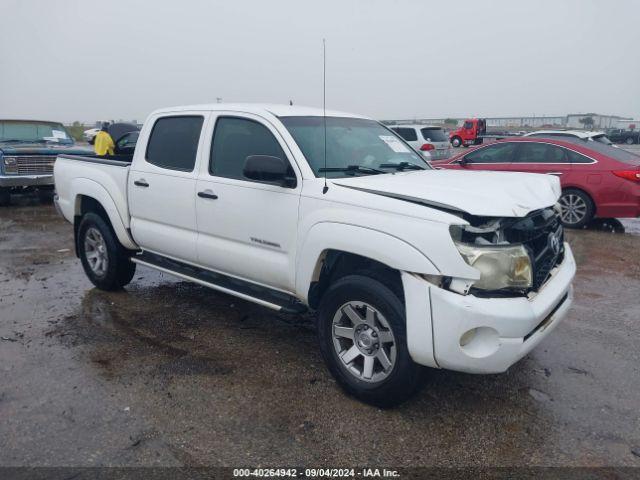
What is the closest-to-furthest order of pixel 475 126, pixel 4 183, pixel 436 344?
pixel 436 344
pixel 4 183
pixel 475 126

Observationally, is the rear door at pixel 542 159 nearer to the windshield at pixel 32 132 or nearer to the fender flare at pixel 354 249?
the fender flare at pixel 354 249

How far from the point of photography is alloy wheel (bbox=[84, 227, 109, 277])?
217 inches

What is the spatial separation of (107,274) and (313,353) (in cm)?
261

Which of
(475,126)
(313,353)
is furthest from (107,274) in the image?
(475,126)

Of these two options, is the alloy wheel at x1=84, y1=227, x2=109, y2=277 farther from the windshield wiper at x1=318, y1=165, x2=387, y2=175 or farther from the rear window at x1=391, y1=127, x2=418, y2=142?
the rear window at x1=391, y1=127, x2=418, y2=142

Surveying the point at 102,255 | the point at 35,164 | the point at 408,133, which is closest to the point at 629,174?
the point at 102,255

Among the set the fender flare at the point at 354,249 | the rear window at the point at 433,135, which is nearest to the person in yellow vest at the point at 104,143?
the rear window at the point at 433,135

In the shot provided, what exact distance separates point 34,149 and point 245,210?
357 inches

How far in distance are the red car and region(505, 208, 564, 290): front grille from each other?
5.57 m

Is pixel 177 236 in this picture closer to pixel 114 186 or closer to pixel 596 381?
pixel 114 186

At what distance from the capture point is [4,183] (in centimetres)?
1065

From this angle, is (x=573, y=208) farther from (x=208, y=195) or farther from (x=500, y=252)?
(x=208, y=195)

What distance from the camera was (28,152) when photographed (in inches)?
425

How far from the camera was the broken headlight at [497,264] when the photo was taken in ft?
9.48
